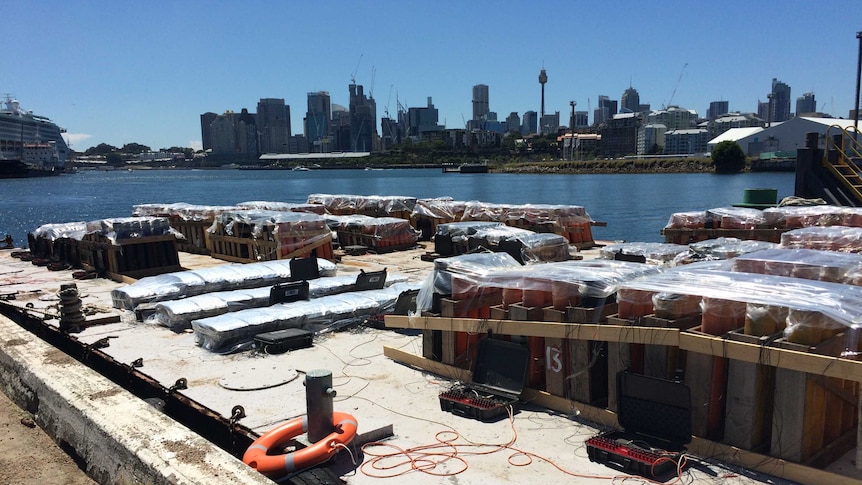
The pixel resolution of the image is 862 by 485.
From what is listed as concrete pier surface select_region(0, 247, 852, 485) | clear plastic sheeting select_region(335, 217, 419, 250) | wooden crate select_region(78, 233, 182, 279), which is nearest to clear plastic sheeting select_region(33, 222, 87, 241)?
wooden crate select_region(78, 233, 182, 279)

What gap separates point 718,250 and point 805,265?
545cm

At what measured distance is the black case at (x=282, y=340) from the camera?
997 centimetres

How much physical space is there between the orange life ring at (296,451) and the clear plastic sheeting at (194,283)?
764cm

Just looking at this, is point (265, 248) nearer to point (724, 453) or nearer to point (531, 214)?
point (531, 214)

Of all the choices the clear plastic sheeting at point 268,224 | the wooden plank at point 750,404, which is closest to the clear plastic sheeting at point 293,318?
the clear plastic sheeting at point 268,224

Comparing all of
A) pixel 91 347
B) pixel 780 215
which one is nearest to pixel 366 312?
pixel 91 347

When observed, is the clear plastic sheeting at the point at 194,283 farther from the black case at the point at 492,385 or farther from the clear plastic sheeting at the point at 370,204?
the clear plastic sheeting at the point at 370,204

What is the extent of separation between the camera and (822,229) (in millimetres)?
12305

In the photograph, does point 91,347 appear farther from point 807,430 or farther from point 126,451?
point 807,430

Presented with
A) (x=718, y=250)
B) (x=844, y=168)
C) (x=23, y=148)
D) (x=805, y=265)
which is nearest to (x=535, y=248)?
(x=718, y=250)

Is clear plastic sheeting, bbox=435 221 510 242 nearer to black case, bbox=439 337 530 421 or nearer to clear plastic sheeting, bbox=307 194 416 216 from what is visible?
clear plastic sheeting, bbox=307 194 416 216

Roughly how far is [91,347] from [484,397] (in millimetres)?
7267

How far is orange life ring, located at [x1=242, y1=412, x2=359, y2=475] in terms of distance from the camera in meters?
5.80

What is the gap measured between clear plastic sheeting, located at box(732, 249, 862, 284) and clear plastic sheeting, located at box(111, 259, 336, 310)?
32.2ft
